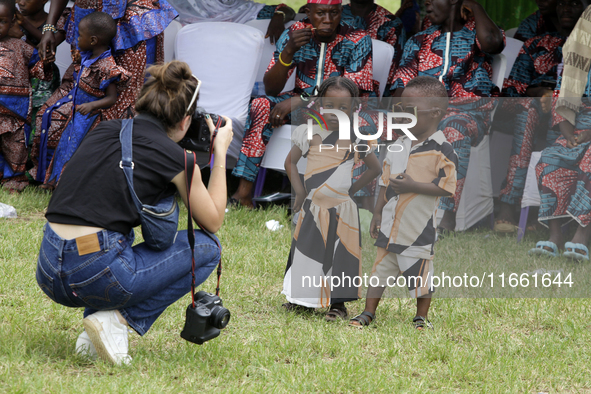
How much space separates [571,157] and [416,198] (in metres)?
1.84

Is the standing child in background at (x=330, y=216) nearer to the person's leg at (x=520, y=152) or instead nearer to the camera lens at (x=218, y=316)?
the camera lens at (x=218, y=316)

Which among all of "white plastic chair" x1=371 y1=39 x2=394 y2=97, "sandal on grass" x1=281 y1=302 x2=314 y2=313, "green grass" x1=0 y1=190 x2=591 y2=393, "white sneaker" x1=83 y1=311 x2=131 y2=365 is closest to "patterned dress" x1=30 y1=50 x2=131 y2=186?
"green grass" x1=0 y1=190 x2=591 y2=393

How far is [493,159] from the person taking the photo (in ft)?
12.5

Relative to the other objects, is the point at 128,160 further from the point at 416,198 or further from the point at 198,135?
the point at 416,198

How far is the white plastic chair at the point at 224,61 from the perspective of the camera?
5254mm

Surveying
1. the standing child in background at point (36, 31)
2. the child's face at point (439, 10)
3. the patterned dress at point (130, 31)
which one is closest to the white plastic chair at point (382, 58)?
the child's face at point (439, 10)

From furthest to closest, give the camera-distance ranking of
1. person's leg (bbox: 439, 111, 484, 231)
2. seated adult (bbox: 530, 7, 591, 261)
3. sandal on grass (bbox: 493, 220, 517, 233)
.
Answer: seated adult (bbox: 530, 7, 591, 261)
sandal on grass (bbox: 493, 220, 517, 233)
person's leg (bbox: 439, 111, 484, 231)

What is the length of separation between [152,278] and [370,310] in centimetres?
110

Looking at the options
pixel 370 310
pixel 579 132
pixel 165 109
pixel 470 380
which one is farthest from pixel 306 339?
pixel 579 132

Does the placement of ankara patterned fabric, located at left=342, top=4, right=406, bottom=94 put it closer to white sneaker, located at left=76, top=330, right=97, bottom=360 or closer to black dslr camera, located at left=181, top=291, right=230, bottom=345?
black dslr camera, located at left=181, top=291, right=230, bottom=345

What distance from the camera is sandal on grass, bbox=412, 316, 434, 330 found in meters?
2.78

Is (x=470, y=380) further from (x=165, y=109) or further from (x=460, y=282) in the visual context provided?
(x=165, y=109)

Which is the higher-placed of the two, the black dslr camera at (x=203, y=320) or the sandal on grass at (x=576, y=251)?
the black dslr camera at (x=203, y=320)

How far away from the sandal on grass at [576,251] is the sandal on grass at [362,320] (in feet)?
5.01
